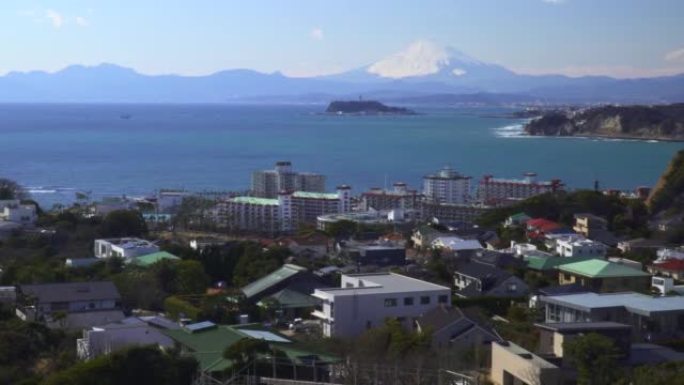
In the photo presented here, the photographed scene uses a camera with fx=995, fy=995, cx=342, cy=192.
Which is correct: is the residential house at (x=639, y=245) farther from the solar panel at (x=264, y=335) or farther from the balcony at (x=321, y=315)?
the solar panel at (x=264, y=335)

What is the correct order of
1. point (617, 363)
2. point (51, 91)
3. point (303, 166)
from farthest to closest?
point (51, 91)
point (303, 166)
point (617, 363)

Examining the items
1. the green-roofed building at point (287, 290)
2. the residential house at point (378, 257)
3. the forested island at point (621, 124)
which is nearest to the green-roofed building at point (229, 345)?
the green-roofed building at point (287, 290)

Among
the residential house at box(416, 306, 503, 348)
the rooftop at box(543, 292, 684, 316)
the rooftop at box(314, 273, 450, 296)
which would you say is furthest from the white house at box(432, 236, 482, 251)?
the residential house at box(416, 306, 503, 348)

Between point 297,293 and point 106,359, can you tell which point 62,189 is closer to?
point 297,293

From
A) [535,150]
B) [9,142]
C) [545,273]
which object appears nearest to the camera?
[545,273]

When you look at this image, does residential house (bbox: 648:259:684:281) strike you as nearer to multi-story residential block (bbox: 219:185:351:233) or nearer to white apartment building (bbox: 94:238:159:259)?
white apartment building (bbox: 94:238:159:259)

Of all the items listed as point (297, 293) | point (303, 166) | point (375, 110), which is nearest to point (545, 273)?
point (297, 293)
